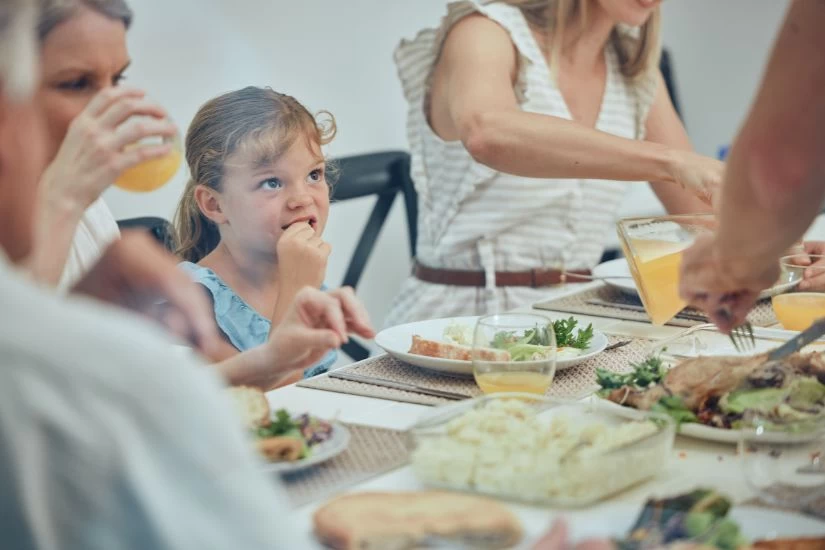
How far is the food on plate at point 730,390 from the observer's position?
125 cm

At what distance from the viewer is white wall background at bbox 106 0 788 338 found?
8.32 ft

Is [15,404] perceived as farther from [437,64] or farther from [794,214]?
[437,64]

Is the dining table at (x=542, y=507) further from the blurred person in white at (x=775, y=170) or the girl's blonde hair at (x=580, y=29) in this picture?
the girl's blonde hair at (x=580, y=29)

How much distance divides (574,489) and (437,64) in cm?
157

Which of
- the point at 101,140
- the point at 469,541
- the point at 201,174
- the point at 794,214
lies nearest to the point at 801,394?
the point at 794,214

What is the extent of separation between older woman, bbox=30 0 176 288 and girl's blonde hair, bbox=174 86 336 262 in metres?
0.49

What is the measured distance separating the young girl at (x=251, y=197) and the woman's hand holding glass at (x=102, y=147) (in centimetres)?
58

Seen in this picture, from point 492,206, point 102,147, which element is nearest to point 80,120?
point 102,147

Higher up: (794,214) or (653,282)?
(794,214)

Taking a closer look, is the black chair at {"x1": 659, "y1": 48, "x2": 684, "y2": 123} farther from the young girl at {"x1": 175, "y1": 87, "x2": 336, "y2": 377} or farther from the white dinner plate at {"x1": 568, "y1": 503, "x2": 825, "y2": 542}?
the white dinner plate at {"x1": 568, "y1": 503, "x2": 825, "y2": 542}

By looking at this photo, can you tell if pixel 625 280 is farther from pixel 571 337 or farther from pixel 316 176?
pixel 316 176

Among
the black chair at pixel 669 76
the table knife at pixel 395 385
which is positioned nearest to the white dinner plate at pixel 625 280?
the table knife at pixel 395 385

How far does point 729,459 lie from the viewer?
1207 mm

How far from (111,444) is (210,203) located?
1.32 m
